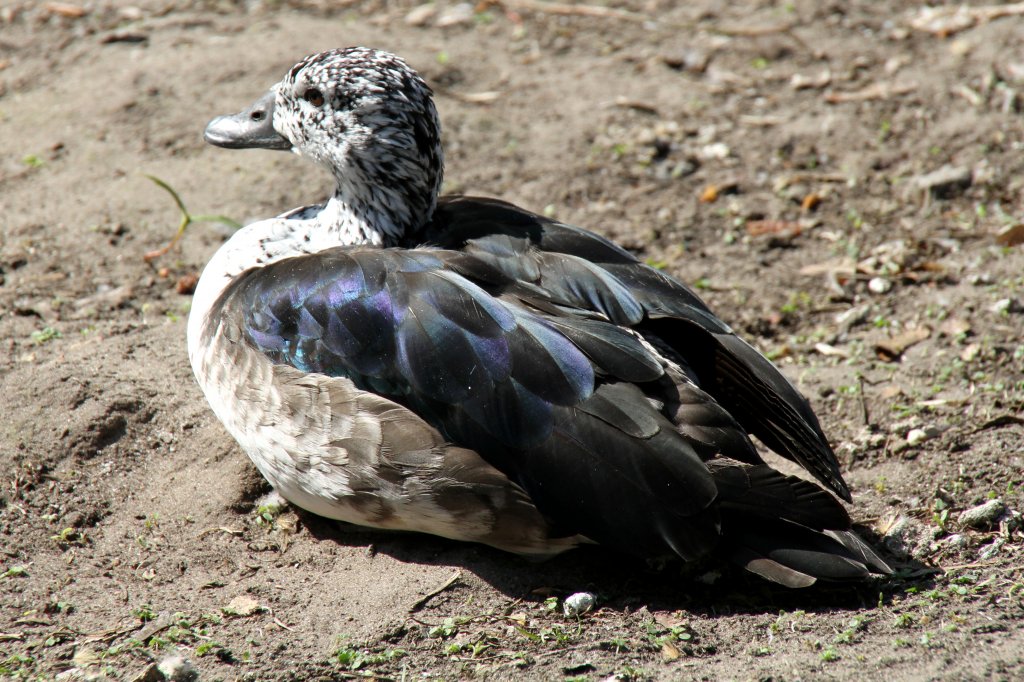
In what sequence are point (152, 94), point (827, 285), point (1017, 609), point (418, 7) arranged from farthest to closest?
1. point (418, 7)
2. point (152, 94)
3. point (827, 285)
4. point (1017, 609)

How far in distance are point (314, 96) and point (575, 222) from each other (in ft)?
7.09

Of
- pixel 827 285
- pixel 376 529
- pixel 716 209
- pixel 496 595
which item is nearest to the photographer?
pixel 496 595

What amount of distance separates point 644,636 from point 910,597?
3.01 ft

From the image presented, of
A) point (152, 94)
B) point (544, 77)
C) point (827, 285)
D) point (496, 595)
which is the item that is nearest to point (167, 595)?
point (496, 595)

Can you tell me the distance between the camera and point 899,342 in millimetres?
5371

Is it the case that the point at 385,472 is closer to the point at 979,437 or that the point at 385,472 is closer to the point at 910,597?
the point at 910,597

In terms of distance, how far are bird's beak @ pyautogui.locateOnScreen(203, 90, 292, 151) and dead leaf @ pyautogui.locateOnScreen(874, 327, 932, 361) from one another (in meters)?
2.90

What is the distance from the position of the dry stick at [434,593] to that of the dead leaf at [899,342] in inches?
97.4

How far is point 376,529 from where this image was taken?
169 inches

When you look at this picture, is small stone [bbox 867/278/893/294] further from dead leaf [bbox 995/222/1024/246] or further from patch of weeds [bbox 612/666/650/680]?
patch of weeds [bbox 612/666/650/680]

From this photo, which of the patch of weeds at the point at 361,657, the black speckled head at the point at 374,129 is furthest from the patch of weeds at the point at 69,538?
the black speckled head at the point at 374,129

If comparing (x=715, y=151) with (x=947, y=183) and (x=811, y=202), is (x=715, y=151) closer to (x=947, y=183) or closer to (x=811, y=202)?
(x=811, y=202)

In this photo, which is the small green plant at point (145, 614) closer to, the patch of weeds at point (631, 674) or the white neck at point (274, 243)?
the white neck at point (274, 243)

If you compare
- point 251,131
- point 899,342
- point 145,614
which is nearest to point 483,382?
point 145,614
